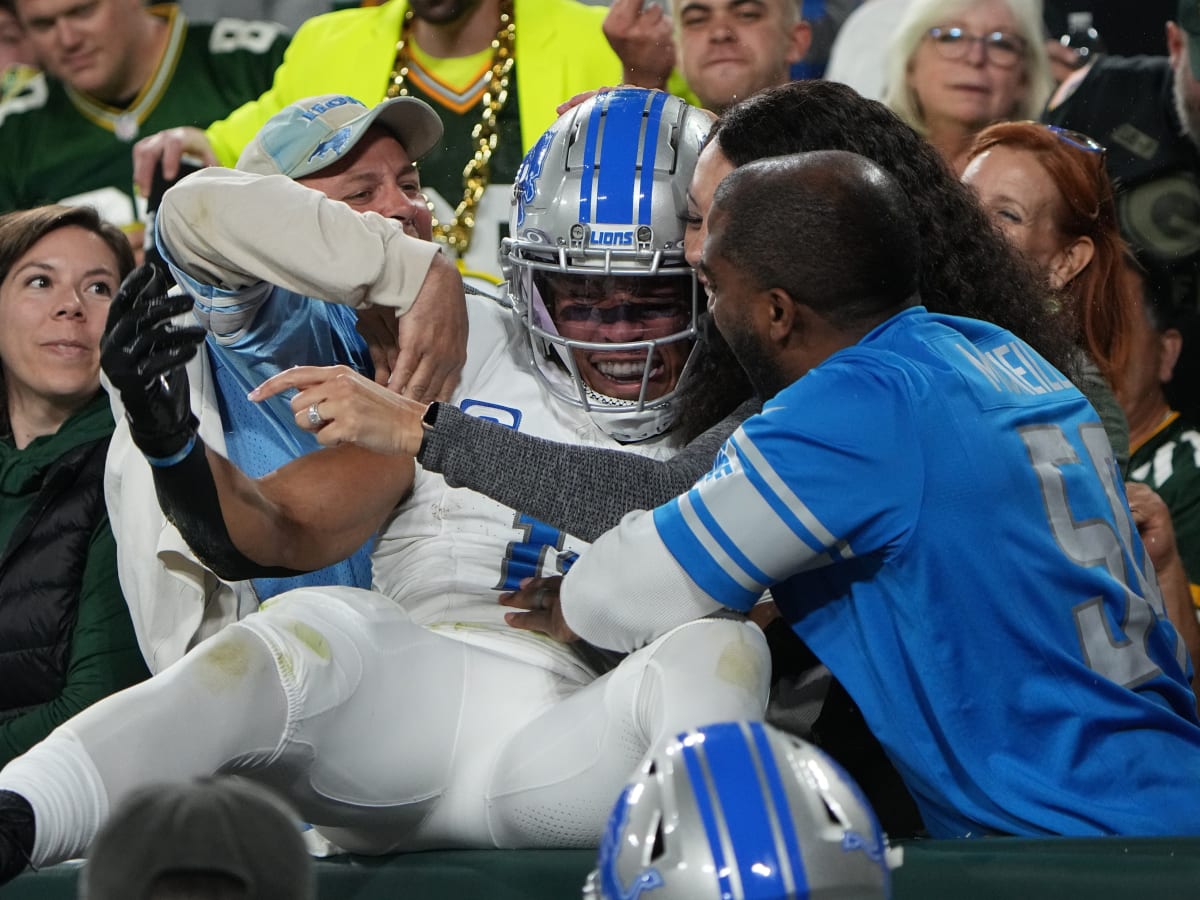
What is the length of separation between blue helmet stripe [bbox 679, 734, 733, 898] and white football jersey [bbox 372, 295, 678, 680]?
0.71 metres

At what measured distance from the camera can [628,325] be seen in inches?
84.6

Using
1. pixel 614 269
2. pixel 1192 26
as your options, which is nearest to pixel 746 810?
pixel 614 269

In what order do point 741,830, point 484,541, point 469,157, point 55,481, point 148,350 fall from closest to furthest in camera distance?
point 741,830 < point 148,350 < point 484,541 < point 55,481 < point 469,157

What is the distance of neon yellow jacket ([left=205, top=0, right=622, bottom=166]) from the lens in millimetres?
3320

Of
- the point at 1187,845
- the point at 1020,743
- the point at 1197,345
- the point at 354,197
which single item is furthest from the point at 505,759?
the point at 1197,345

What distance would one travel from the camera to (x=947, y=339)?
5.11 feet

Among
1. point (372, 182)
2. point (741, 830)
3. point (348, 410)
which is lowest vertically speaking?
point (741, 830)

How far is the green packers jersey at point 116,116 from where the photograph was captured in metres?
3.68

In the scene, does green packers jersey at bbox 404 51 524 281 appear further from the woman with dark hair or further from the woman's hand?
the woman's hand

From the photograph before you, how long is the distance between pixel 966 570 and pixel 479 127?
2083mm

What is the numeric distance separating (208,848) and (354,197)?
1.46 meters

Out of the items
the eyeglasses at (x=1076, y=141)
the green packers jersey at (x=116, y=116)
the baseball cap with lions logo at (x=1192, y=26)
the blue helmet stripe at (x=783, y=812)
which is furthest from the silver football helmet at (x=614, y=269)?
the green packers jersey at (x=116, y=116)

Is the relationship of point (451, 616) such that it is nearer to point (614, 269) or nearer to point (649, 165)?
point (614, 269)

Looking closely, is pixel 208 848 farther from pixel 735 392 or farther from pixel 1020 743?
pixel 735 392
